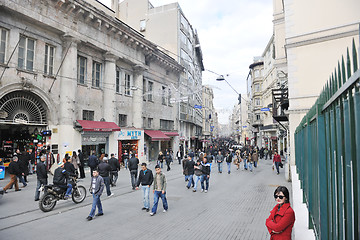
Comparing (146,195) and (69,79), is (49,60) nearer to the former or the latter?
(69,79)

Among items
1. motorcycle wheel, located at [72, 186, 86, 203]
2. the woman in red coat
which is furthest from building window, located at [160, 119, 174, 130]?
the woman in red coat

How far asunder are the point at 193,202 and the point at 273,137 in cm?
3505

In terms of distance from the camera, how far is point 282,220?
365 centimetres

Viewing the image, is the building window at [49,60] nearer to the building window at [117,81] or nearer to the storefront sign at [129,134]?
the building window at [117,81]

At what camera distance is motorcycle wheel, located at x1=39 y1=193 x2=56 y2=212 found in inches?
328

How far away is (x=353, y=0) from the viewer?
1332 cm

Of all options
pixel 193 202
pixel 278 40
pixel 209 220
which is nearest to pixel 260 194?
pixel 193 202

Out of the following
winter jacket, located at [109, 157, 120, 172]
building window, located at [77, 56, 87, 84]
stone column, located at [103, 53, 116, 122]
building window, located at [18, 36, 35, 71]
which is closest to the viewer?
winter jacket, located at [109, 157, 120, 172]

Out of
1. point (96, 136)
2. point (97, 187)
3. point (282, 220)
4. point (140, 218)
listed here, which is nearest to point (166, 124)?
point (96, 136)

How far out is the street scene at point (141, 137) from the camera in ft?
11.0

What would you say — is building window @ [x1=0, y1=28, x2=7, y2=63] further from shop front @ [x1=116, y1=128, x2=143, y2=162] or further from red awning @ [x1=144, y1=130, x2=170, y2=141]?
red awning @ [x1=144, y1=130, x2=170, y2=141]

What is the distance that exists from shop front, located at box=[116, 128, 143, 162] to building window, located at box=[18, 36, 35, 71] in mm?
9436

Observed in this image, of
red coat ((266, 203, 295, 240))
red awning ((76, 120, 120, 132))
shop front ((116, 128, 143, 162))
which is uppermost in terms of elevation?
red awning ((76, 120, 120, 132))

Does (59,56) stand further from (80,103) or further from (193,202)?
(193,202)
